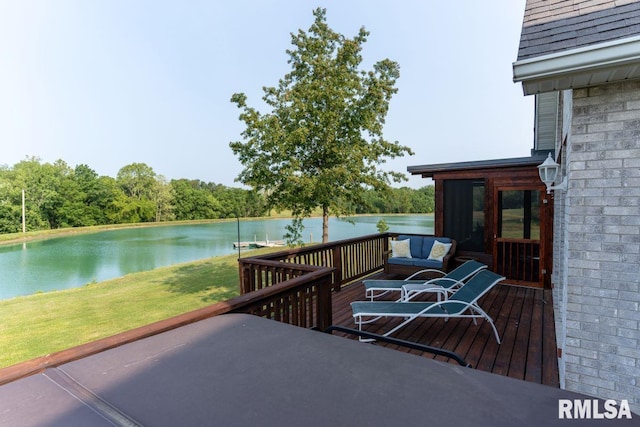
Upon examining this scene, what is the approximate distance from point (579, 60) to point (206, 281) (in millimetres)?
12862

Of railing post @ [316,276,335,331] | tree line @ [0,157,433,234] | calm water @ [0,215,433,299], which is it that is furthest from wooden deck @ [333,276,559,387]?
tree line @ [0,157,433,234]

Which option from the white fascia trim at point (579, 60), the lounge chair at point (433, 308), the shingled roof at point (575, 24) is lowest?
the lounge chair at point (433, 308)

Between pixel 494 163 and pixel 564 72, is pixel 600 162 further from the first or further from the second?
pixel 494 163

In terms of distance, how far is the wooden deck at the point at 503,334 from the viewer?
10.3 feet

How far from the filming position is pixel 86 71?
773 inches

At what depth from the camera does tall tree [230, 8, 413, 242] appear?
328 inches

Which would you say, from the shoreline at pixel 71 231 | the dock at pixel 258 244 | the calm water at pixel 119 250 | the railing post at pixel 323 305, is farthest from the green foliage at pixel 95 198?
the railing post at pixel 323 305

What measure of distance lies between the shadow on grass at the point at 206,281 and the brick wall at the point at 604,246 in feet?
28.8

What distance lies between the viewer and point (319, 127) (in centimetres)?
841

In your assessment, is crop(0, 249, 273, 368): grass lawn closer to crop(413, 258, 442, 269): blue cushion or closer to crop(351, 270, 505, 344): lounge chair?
crop(413, 258, 442, 269): blue cushion

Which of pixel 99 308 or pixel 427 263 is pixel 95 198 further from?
pixel 427 263

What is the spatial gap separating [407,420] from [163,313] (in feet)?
29.2

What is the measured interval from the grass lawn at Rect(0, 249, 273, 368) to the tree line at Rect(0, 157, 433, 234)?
1511 cm

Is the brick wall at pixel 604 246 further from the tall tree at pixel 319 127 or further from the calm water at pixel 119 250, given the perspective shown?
the calm water at pixel 119 250
